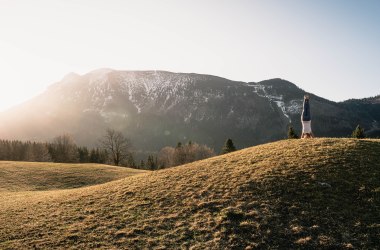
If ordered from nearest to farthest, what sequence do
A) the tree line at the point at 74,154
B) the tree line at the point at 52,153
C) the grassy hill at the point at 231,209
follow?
the grassy hill at the point at 231,209 < the tree line at the point at 52,153 < the tree line at the point at 74,154

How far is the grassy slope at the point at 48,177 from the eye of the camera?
145 ft

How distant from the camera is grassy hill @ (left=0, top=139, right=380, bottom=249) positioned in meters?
17.3

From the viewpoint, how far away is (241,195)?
22.1 meters

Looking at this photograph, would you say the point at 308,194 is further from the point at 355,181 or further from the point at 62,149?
the point at 62,149

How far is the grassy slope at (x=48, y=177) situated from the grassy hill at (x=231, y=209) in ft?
48.7

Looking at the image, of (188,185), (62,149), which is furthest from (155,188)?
(62,149)

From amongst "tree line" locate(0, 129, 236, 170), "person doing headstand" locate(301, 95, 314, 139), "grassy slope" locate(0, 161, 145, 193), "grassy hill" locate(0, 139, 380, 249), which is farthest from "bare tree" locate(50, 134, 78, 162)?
"person doing headstand" locate(301, 95, 314, 139)

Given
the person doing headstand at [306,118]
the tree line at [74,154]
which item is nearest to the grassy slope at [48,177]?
the person doing headstand at [306,118]

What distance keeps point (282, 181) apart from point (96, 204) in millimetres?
14925

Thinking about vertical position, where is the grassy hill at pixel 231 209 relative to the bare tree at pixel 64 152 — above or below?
above

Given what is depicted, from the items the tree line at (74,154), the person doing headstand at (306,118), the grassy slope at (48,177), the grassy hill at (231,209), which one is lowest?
the tree line at (74,154)

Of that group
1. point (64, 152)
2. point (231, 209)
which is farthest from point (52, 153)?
point (231, 209)

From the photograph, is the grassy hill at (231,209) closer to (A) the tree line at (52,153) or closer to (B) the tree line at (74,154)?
Result: (B) the tree line at (74,154)

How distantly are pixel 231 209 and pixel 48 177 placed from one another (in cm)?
3884
